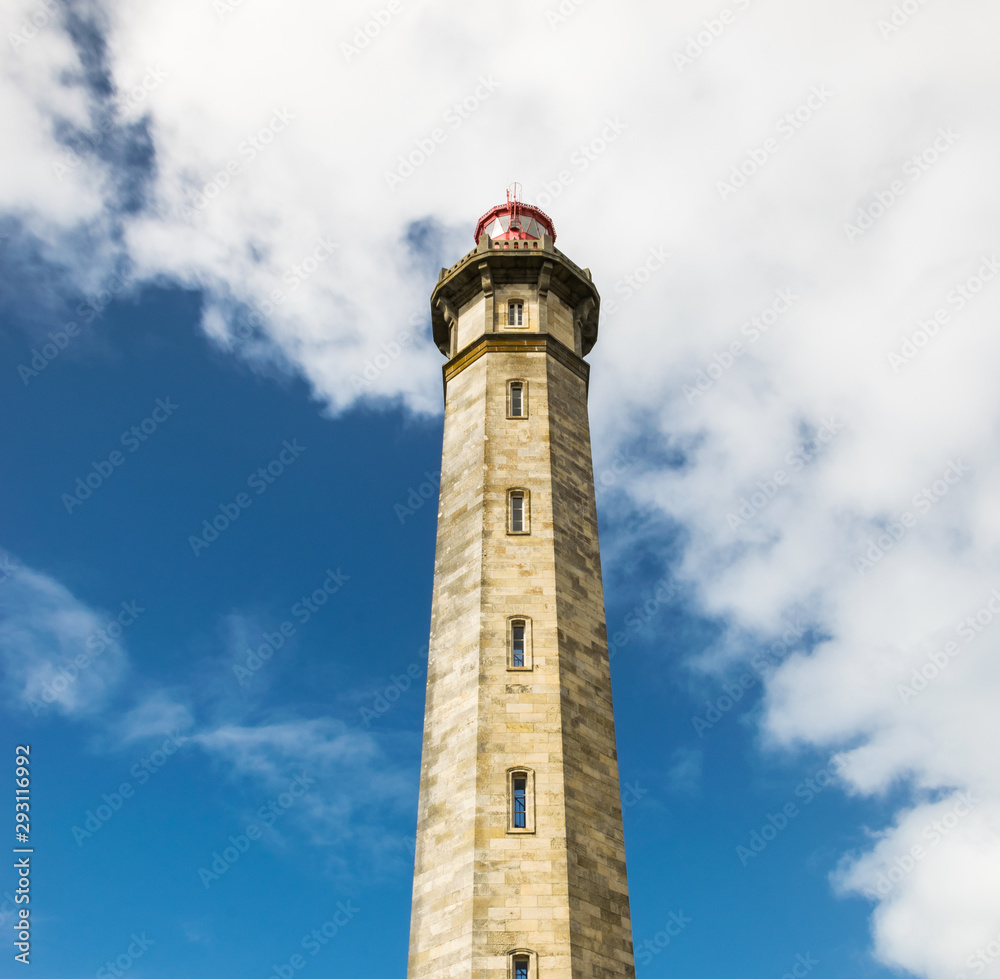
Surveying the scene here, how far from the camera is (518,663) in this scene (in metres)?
27.7

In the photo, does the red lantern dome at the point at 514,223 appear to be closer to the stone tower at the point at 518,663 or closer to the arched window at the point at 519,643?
the stone tower at the point at 518,663

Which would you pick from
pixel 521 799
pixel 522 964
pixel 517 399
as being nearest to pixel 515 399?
pixel 517 399

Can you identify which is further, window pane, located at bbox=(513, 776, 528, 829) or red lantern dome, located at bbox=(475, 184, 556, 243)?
red lantern dome, located at bbox=(475, 184, 556, 243)

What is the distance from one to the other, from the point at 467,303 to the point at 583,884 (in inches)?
882

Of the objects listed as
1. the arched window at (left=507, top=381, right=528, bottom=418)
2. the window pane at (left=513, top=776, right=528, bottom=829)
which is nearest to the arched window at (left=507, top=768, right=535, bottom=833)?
the window pane at (left=513, top=776, right=528, bottom=829)

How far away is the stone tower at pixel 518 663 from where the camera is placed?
23.7m

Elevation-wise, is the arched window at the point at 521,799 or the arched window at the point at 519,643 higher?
the arched window at the point at 519,643

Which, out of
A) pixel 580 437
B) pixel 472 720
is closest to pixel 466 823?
pixel 472 720

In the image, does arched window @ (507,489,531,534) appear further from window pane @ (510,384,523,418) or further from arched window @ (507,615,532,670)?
window pane @ (510,384,523,418)

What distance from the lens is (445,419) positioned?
118ft

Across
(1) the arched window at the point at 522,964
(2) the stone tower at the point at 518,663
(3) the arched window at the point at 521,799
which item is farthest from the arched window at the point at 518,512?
(1) the arched window at the point at 522,964

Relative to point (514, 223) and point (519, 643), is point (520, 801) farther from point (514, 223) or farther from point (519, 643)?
point (514, 223)

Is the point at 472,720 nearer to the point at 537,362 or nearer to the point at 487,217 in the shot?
the point at 537,362

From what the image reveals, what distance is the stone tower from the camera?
77.9 feet
